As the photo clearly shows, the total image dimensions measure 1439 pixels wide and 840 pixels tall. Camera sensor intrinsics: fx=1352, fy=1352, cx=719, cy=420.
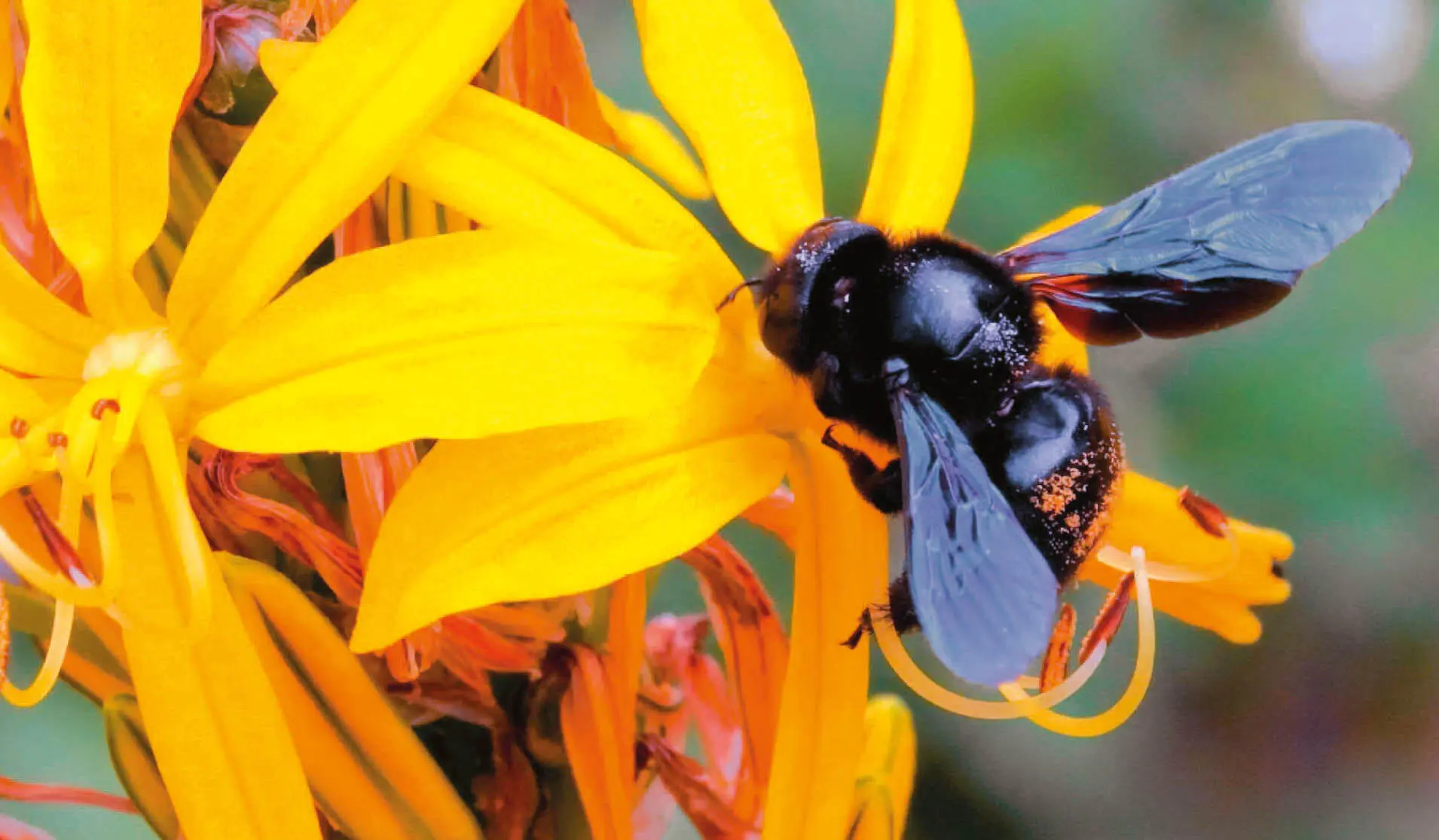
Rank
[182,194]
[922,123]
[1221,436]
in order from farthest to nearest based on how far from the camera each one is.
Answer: [1221,436] → [922,123] → [182,194]

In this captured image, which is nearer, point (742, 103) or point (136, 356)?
point (136, 356)

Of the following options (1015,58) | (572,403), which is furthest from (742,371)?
(1015,58)

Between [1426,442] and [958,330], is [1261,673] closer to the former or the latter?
[1426,442]

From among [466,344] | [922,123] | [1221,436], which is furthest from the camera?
[1221,436]

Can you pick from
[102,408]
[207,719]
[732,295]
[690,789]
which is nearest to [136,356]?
[102,408]

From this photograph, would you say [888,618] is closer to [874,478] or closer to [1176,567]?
[874,478]
